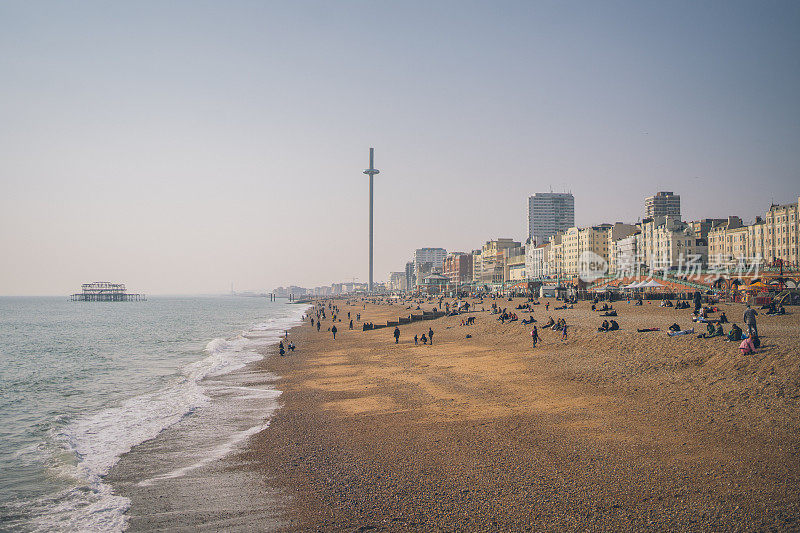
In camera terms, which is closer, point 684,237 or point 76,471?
point 76,471

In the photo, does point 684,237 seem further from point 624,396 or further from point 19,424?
point 19,424

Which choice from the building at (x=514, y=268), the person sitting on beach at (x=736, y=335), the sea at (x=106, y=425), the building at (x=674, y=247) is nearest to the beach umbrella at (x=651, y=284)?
the person sitting on beach at (x=736, y=335)

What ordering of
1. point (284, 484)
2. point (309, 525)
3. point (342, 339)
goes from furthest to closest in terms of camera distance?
point (342, 339) → point (284, 484) → point (309, 525)

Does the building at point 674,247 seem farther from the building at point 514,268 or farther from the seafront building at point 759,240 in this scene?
the building at point 514,268

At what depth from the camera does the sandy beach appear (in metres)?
10.6

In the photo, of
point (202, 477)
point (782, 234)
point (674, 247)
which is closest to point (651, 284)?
point (782, 234)

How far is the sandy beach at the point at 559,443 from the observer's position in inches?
416

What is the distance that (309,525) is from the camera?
10.8 metres

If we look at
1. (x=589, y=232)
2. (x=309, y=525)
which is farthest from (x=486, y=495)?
(x=589, y=232)

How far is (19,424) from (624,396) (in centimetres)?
2638

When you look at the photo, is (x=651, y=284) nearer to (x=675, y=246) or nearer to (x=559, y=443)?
(x=559, y=443)

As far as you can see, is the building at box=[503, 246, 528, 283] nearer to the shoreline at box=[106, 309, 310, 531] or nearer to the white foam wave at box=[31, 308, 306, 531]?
the white foam wave at box=[31, 308, 306, 531]

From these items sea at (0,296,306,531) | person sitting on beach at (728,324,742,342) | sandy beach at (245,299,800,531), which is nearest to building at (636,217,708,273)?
sandy beach at (245,299,800,531)

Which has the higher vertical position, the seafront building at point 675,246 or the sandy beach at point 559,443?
the seafront building at point 675,246
